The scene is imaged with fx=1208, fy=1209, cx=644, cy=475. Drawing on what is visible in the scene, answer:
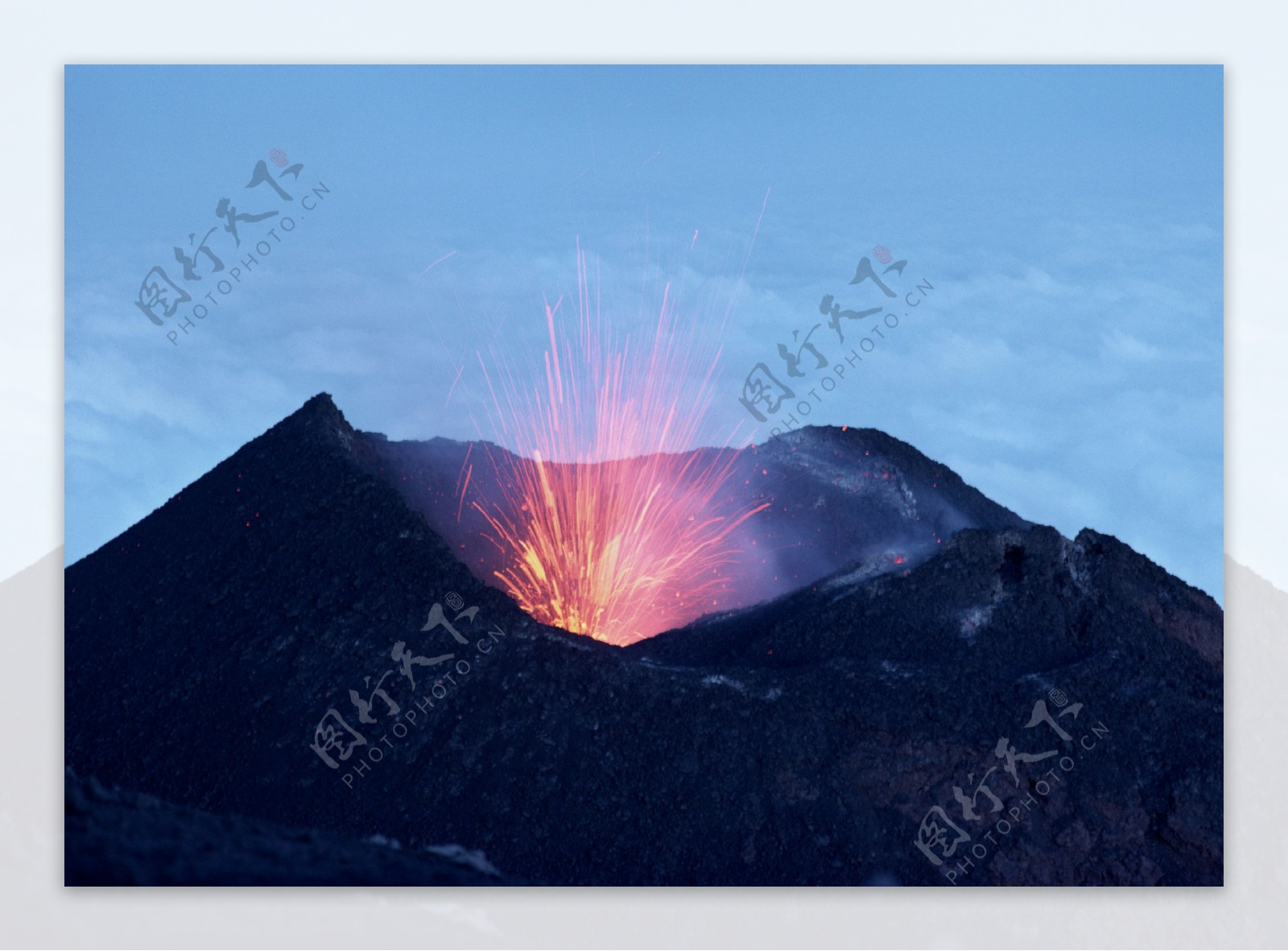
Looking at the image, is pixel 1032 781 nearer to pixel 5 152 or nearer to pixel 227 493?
pixel 227 493

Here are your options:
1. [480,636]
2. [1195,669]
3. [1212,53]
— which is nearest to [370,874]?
[480,636]

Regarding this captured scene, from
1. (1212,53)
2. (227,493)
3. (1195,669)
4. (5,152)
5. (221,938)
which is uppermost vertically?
(1212,53)

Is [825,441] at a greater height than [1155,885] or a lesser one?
greater
